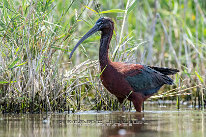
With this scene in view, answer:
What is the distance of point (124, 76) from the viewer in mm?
7121

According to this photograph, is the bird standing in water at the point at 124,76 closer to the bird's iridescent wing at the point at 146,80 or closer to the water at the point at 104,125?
the bird's iridescent wing at the point at 146,80

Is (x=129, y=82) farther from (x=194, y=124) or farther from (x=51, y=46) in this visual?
(x=194, y=124)

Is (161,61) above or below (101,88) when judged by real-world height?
above

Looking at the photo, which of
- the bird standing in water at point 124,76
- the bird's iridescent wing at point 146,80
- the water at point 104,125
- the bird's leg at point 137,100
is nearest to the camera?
the water at point 104,125

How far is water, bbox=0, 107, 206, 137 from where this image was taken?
15.4 ft

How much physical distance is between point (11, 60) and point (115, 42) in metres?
2.15

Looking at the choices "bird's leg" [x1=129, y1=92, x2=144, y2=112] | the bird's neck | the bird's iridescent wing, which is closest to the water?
"bird's leg" [x1=129, y1=92, x2=144, y2=112]

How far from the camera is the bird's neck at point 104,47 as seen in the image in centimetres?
703

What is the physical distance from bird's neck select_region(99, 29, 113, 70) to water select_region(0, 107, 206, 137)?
33.5 inches

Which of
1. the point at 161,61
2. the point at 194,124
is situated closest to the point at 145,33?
the point at 161,61

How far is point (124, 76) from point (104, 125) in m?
1.81

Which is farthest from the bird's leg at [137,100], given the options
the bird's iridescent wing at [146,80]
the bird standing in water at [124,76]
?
the bird's iridescent wing at [146,80]

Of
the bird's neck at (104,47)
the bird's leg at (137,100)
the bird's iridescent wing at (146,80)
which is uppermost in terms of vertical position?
the bird's neck at (104,47)

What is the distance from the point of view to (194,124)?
5.52m
